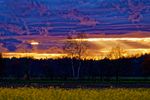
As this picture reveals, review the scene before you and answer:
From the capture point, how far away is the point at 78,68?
107188 millimetres

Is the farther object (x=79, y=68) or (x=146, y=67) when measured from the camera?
(x=146, y=67)

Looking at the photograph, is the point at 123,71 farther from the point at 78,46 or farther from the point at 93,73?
Result: the point at 78,46

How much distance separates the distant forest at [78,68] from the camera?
108m

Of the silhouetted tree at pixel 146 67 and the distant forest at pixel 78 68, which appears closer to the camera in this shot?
the silhouetted tree at pixel 146 67

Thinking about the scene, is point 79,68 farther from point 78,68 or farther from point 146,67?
point 146,67

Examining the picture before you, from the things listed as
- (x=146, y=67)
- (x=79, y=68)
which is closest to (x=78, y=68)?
(x=79, y=68)

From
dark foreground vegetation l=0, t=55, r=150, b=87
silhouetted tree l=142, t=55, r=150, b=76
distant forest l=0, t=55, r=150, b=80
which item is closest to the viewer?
silhouetted tree l=142, t=55, r=150, b=76

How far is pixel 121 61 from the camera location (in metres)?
115

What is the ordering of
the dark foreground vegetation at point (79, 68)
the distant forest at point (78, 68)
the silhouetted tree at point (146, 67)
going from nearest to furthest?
the silhouetted tree at point (146, 67) → the dark foreground vegetation at point (79, 68) → the distant forest at point (78, 68)

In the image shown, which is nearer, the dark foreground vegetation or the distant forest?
the dark foreground vegetation

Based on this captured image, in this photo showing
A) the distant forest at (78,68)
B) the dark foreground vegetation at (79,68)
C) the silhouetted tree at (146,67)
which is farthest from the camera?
the distant forest at (78,68)

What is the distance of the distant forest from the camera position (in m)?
108

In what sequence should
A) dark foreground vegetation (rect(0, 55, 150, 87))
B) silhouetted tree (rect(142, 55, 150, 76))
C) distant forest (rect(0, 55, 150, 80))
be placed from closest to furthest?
silhouetted tree (rect(142, 55, 150, 76)) → dark foreground vegetation (rect(0, 55, 150, 87)) → distant forest (rect(0, 55, 150, 80))

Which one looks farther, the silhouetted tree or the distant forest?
the distant forest
